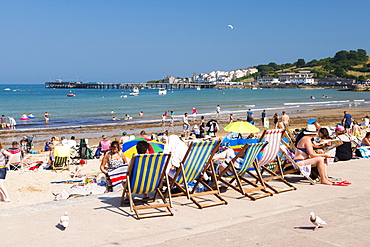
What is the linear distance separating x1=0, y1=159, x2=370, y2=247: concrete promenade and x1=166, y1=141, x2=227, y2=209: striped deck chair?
0.53ft

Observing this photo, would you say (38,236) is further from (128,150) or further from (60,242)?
(128,150)

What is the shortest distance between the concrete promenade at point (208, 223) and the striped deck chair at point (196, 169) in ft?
0.53

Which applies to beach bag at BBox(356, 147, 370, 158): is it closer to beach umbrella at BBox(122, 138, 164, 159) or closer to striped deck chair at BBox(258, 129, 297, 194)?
striped deck chair at BBox(258, 129, 297, 194)

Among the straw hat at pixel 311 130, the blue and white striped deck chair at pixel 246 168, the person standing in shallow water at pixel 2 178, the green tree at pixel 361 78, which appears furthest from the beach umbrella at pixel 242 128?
the green tree at pixel 361 78

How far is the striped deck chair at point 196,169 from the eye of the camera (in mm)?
5199

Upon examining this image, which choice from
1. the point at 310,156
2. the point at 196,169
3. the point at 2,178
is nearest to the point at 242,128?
the point at 310,156

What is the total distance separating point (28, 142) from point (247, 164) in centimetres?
1147

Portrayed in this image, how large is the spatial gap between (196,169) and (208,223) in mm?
1012

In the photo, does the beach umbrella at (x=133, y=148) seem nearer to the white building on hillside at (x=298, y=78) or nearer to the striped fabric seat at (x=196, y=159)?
the striped fabric seat at (x=196, y=159)

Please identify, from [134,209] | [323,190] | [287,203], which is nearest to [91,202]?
[134,209]

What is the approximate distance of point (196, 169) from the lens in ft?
17.6

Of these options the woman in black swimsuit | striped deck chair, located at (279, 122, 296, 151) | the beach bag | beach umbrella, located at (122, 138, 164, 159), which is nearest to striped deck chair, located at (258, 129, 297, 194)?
the woman in black swimsuit

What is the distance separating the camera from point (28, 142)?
15.0m

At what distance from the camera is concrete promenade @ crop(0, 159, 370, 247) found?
12.7 feet
